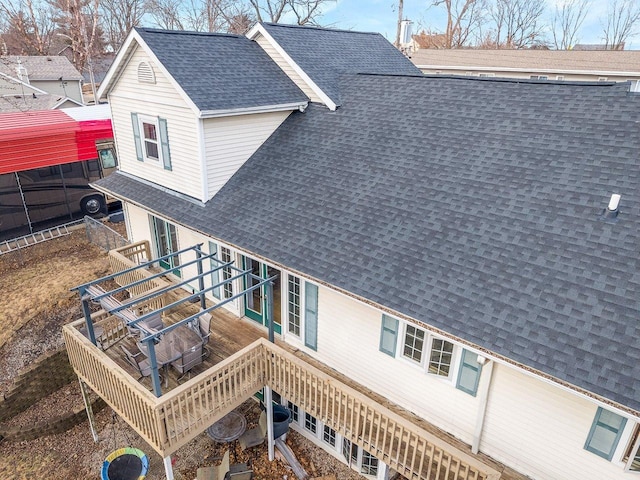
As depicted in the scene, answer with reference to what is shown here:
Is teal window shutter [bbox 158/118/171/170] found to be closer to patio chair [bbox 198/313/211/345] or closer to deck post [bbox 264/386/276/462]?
patio chair [bbox 198/313/211/345]

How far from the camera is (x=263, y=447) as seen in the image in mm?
10086

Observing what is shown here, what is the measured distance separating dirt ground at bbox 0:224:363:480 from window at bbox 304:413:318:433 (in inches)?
12.8

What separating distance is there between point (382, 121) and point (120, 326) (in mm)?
8193

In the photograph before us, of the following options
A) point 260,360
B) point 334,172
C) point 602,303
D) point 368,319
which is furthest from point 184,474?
point 602,303

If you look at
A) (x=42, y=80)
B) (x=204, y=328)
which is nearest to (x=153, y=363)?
(x=204, y=328)

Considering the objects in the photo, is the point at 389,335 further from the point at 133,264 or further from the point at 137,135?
the point at 137,135

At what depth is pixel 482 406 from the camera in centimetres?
700

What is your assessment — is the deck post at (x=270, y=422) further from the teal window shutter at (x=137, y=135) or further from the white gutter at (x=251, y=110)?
the teal window shutter at (x=137, y=135)

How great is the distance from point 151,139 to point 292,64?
15.1 ft

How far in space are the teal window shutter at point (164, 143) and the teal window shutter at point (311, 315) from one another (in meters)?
5.40

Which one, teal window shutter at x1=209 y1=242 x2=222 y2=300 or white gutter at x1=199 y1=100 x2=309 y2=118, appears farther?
teal window shutter at x1=209 y1=242 x2=222 y2=300

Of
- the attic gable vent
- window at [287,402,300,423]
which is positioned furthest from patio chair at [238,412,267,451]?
the attic gable vent

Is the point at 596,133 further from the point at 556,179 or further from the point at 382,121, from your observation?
the point at 382,121

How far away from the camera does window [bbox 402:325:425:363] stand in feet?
25.0
